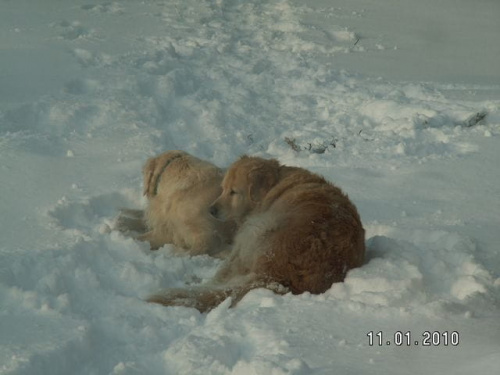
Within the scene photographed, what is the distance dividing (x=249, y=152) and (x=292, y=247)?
3.58 m

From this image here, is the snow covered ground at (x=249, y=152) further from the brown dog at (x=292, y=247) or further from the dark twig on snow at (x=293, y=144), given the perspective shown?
the brown dog at (x=292, y=247)

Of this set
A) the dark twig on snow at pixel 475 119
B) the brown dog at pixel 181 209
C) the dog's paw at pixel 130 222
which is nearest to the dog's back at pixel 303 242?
the brown dog at pixel 181 209

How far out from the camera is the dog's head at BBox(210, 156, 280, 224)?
6199mm

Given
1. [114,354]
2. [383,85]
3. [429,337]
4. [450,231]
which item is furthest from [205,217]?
[383,85]

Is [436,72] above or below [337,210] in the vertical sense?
below

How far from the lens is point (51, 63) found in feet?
30.9

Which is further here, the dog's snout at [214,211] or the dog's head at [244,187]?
the dog's snout at [214,211]

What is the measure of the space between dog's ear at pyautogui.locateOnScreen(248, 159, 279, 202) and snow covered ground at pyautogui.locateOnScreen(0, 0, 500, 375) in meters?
0.75

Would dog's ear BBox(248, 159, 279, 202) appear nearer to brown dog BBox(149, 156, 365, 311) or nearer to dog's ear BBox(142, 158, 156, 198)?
brown dog BBox(149, 156, 365, 311)

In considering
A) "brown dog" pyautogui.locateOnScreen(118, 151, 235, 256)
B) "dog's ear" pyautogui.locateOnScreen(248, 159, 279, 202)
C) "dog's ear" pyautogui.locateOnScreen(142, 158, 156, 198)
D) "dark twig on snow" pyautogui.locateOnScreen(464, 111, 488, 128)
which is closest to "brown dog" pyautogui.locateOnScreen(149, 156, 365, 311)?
"dog's ear" pyautogui.locateOnScreen(248, 159, 279, 202)

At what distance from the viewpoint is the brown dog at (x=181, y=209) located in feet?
21.1

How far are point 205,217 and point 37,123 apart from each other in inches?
111

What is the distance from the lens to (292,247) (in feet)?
16.1

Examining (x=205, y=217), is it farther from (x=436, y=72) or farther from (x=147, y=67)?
(x=436, y=72)
